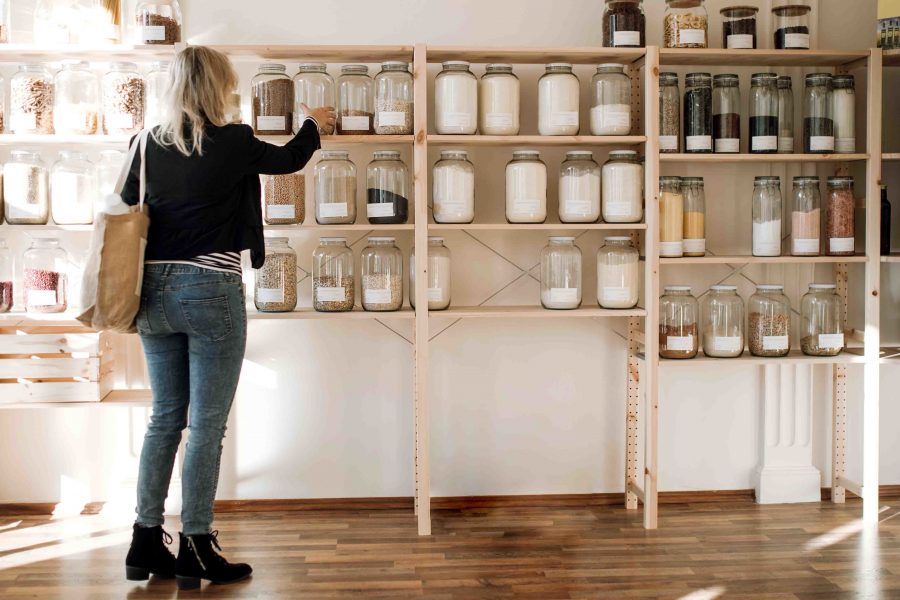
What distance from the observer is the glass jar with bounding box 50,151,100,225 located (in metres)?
3.21

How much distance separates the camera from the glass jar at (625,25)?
130 inches

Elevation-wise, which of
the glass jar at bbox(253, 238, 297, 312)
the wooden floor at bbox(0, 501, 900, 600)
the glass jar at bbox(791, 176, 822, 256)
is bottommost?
the wooden floor at bbox(0, 501, 900, 600)

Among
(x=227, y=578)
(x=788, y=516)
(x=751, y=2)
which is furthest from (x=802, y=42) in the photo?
(x=227, y=578)

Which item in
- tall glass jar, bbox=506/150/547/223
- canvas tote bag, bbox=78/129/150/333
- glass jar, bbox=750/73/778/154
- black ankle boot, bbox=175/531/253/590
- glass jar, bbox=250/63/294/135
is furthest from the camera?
glass jar, bbox=750/73/778/154

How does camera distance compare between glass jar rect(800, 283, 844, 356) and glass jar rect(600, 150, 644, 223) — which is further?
glass jar rect(800, 283, 844, 356)

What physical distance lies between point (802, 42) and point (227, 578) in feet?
8.64

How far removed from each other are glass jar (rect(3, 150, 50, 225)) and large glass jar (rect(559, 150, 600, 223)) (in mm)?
1794

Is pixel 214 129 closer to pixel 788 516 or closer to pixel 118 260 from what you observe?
pixel 118 260

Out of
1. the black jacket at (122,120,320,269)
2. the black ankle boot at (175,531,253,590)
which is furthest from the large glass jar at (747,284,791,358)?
the black ankle boot at (175,531,253,590)

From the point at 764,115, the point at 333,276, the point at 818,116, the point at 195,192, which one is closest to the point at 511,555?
the point at 333,276

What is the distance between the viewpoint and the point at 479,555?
302 centimetres

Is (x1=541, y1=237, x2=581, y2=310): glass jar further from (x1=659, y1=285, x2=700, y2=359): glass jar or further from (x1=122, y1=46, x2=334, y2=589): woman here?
(x1=122, y1=46, x2=334, y2=589): woman

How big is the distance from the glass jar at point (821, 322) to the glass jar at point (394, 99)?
1581mm

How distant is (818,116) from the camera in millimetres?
3406
